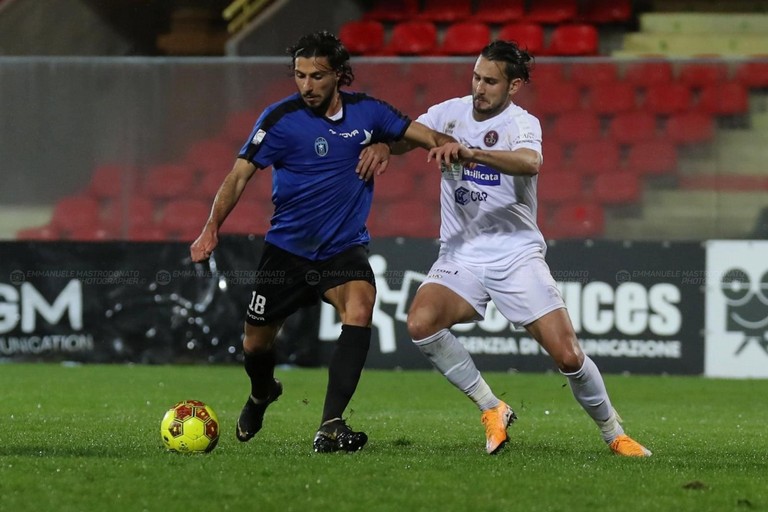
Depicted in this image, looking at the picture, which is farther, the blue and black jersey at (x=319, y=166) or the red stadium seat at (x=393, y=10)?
the red stadium seat at (x=393, y=10)

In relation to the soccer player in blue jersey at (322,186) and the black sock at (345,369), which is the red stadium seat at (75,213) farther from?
the black sock at (345,369)

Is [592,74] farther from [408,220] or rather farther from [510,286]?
[510,286]

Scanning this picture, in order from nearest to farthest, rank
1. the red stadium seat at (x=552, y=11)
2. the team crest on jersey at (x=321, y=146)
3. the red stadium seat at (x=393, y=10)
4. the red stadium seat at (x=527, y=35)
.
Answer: the team crest on jersey at (x=321, y=146) → the red stadium seat at (x=527, y=35) → the red stadium seat at (x=552, y=11) → the red stadium seat at (x=393, y=10)

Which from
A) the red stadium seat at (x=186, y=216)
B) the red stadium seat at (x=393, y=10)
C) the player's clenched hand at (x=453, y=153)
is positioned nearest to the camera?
the player's clenched hand at (x=453, y=153)

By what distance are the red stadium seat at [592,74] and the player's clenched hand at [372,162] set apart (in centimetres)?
606

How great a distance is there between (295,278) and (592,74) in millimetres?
6396

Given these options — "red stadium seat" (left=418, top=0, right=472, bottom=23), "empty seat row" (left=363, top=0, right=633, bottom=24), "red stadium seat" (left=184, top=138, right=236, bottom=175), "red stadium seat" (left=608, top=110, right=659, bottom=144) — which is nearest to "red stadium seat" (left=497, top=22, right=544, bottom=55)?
"empty seat row" (left=363, top=0, right=633, bottom=24)

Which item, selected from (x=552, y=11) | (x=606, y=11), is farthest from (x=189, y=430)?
(x=606, y=11)

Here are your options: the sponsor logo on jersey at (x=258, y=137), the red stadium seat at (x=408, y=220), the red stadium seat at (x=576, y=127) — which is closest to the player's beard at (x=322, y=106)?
the sponsor logo on jersey at (x=258, y=137)

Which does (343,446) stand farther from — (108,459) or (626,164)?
(626,164)

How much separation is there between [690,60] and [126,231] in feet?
18.4

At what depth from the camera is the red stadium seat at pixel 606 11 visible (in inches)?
639

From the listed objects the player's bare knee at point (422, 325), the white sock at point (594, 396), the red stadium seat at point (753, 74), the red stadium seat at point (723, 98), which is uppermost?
the red stadium seat at point (753, 74)

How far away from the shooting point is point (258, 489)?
16.5 feet
